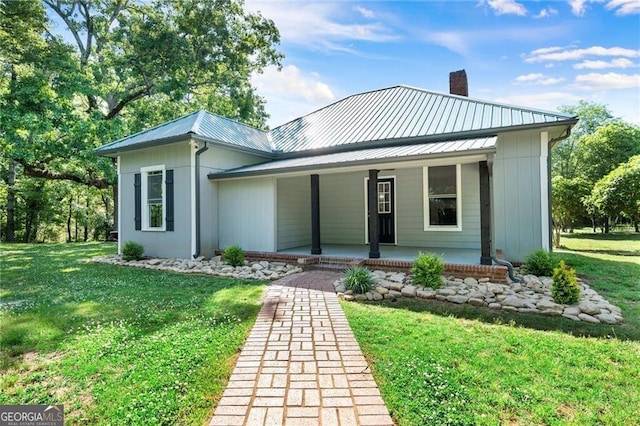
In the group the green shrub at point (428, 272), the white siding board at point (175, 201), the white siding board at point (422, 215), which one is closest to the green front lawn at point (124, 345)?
the white siding board at point (175, 201)

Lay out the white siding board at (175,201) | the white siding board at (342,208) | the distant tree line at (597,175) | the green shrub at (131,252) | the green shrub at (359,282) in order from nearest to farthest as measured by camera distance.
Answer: the green shrub at (359,282) < the white siding board at (175,201) < the green shrub at (131,252) < the white siding board at (342,208) < the distant tree line at (597,175)

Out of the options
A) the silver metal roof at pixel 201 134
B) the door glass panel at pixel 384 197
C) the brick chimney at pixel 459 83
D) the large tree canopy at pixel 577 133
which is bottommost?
the door glass panel at pixel 384 197

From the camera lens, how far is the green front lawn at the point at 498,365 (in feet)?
7.56

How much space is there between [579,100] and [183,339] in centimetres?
4026

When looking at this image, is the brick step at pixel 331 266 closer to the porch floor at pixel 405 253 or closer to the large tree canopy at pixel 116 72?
the porch floor at pixel 405 253

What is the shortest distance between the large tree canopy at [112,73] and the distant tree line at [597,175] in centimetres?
1584

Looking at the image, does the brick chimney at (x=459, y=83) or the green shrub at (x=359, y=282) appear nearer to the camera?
the green shrub at (x=359, y=282)

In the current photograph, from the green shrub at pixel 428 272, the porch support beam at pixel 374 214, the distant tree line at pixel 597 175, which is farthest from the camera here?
the distant tree line at pixel 597 175

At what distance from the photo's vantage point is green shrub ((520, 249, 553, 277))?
642 centimetres

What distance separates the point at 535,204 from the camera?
729 cm

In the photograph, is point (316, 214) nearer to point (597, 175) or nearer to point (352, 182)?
point (352, 182)

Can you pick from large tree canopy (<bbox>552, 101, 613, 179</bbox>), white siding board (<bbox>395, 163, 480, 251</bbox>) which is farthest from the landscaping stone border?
large tree canopy (<bbox>552, 101, 613, 179</bbox>)

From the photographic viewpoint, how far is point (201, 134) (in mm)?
8531

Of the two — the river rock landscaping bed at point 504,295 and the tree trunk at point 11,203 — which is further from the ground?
the tree trunk at point 11,203
